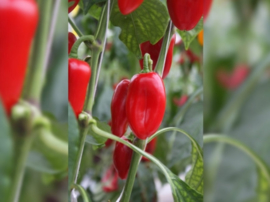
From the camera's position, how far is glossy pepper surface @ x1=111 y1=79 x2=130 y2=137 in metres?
→ 0.39

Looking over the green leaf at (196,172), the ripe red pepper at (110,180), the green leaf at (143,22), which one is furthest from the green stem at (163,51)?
the ripe red pepper at (110,180)

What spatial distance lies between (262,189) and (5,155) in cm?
21

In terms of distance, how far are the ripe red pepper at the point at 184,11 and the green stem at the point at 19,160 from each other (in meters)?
0.23

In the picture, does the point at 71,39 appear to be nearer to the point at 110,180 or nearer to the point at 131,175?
the point at 131,175

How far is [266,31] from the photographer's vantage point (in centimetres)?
26

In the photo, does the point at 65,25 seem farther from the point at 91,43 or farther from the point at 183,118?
the point at 183,118

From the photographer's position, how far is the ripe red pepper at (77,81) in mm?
321

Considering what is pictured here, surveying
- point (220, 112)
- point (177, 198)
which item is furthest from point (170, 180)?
point (220, 112)

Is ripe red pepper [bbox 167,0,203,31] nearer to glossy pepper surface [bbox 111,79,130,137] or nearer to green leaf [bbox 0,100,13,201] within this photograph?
glossy pepper surface [bbox 111,79,130,137]

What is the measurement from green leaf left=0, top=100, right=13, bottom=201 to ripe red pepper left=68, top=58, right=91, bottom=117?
0.10 metres

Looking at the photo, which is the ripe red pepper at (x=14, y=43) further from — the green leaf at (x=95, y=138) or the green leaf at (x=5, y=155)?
the green leaf at (x=95, y=138)

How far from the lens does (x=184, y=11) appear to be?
15.1 inches

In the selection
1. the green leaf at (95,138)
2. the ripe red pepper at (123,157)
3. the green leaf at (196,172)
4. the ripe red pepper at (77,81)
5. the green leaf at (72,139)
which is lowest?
the green leaf at (196,172)

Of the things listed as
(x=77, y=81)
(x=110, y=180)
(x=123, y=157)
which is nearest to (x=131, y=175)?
(x=123, y=157)
